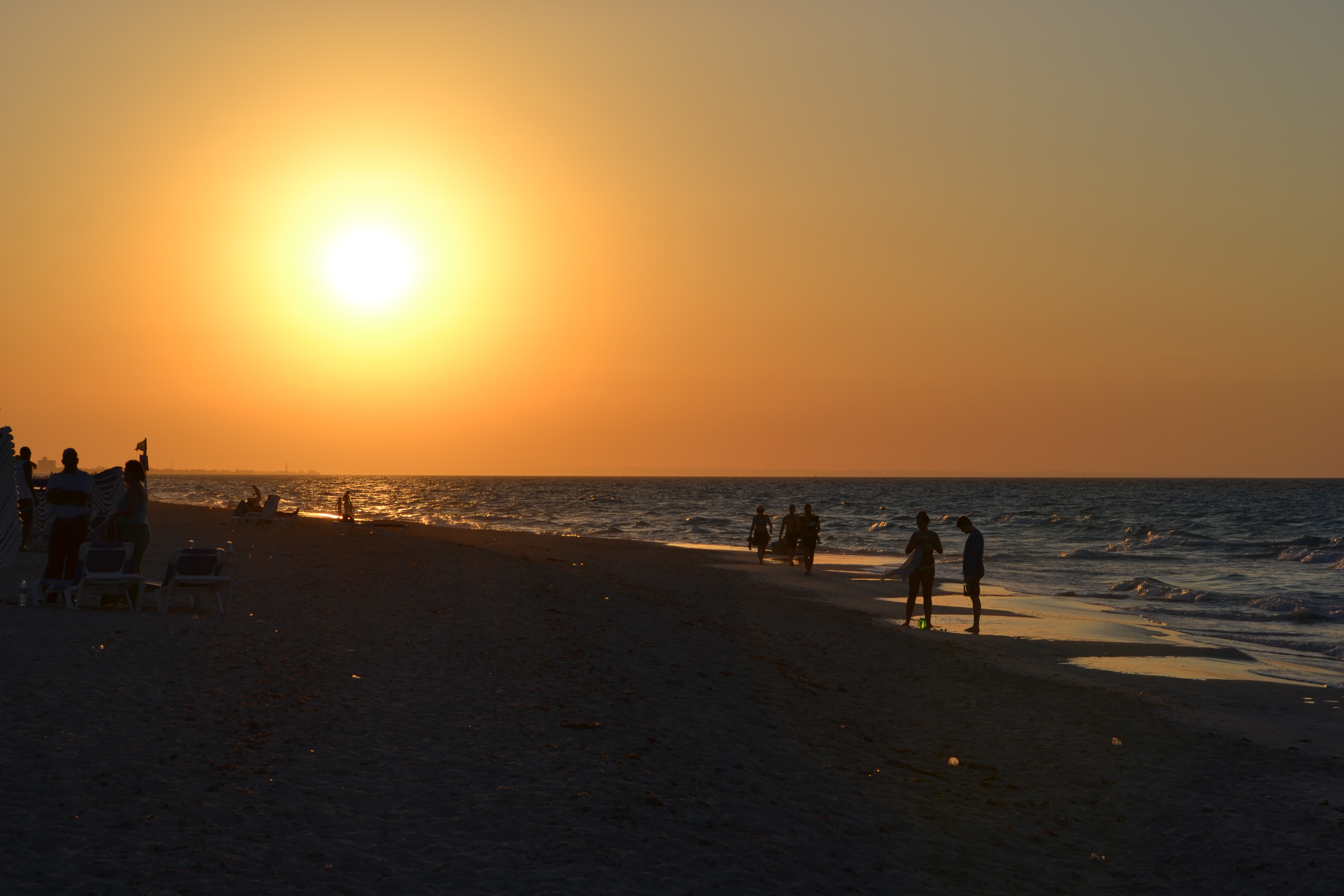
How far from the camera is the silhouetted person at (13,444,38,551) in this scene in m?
19.5

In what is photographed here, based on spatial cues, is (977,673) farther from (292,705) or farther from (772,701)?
(292,705)

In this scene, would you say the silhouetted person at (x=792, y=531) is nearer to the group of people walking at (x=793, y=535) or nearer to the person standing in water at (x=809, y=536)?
the group of people walking at (x=793, y=535)

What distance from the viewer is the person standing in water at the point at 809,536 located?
28859 millimetres

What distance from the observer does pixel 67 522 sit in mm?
13555

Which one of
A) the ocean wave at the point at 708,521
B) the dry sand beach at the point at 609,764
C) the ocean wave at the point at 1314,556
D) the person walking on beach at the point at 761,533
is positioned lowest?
the ocean wave at the point at 708,521

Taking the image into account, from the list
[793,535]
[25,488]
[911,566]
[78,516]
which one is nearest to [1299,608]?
[911,566]

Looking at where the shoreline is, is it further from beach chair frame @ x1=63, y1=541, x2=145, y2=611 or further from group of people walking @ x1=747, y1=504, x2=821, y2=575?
beach chair frame @ x1=63, y1=541, x2=145, y2=611

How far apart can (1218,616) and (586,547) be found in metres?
20.8

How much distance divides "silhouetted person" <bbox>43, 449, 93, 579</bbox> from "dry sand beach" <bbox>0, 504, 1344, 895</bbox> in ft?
3.69

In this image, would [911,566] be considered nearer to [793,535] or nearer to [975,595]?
[975,595]

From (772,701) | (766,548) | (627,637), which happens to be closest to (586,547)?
(766,548)

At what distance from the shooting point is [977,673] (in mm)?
13555

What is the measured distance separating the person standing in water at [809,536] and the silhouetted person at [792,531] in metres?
0.21

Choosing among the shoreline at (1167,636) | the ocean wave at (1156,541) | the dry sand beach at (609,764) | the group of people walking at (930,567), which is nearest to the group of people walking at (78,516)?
the dry sand beach at (609,764)
